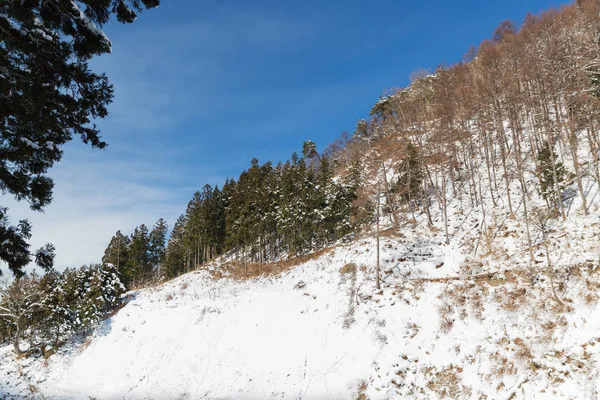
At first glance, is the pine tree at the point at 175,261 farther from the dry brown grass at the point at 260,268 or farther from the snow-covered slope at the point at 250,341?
the snow-covered slope at the point at 250,341

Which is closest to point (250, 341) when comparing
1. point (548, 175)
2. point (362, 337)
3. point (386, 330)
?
point (362, 337)

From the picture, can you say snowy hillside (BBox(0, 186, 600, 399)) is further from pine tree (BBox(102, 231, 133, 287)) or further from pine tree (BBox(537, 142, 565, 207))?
pine tree (BBox(102, 231, 133, 287))

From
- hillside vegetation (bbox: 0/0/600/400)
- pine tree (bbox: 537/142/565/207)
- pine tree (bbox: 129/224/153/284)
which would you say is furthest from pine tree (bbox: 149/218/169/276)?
pine tree (bbox: 537/142/565/207)

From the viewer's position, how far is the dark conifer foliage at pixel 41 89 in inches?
208

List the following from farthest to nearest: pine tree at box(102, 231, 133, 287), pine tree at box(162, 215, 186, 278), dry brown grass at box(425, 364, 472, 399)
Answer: pine tree at box(162, 215, 186, 278) < pine tree at box(102, 231, 133, 287) < dry brown grass at box(425, 364, 472, 399)

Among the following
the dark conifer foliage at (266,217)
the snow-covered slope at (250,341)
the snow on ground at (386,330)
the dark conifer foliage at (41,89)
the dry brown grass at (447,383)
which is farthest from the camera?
the dark conifer foliage at (266,217)

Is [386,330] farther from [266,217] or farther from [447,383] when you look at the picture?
[266,217]

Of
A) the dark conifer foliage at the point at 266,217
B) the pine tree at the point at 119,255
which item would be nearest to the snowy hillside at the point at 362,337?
the dark conifer foliage at the point at 266,217

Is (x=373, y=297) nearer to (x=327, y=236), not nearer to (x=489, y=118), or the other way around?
(x=327, y=236)

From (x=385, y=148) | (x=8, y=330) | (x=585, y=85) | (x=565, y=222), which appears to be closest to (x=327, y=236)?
(x=385, y=148)

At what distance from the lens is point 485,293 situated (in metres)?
17.3

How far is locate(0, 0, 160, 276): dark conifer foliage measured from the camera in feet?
17.3

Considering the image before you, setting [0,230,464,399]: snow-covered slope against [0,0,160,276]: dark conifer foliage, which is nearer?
[0,0,160,276]: dark conifer foliage

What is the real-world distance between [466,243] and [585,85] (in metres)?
14.7
